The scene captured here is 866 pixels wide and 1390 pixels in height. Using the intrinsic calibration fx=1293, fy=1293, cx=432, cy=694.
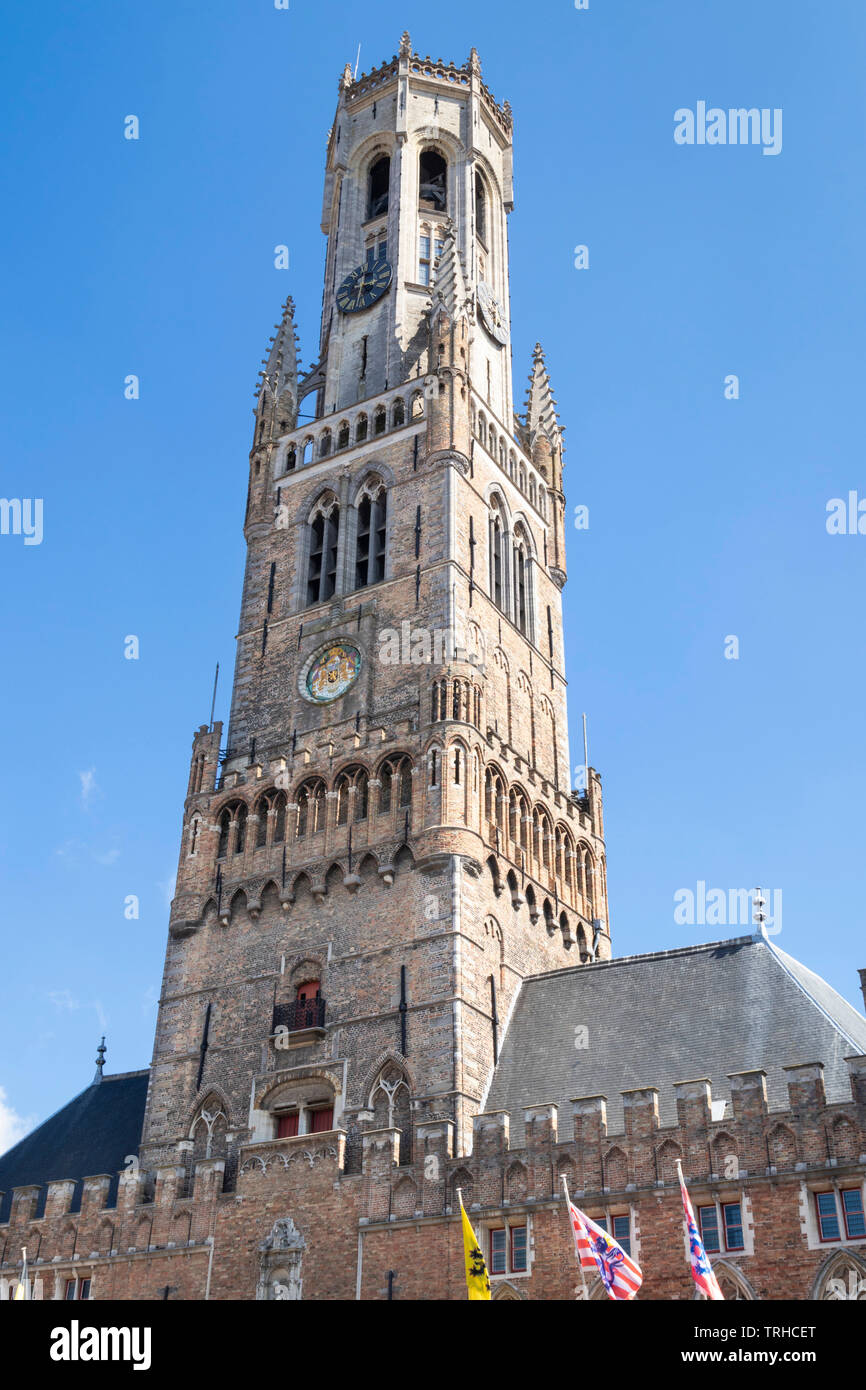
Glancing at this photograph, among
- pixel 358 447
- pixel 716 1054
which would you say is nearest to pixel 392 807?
pixel 716 1054

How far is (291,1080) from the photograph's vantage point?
109 feet

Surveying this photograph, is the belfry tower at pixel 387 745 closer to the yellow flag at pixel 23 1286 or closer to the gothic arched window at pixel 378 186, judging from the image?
the gothic arched window at pixel 378 186

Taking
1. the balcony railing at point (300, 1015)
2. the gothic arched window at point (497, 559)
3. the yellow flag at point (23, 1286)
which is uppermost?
the gothic arched window at point (497, 559)

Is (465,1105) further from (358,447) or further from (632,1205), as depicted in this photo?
(358,447)

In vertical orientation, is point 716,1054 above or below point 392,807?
below

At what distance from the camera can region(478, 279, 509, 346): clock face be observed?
51.4 meters

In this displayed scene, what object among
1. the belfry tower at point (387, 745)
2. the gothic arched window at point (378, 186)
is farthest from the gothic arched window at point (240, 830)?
the gothic arched window at point (378, 186)

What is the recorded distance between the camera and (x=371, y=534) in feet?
142

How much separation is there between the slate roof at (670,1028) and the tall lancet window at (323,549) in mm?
15418

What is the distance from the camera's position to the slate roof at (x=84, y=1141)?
1474 inches

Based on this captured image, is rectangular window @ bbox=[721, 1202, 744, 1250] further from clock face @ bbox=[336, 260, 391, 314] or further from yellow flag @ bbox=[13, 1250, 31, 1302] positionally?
clock face @ bbox=[336, 260, 391, 314]
